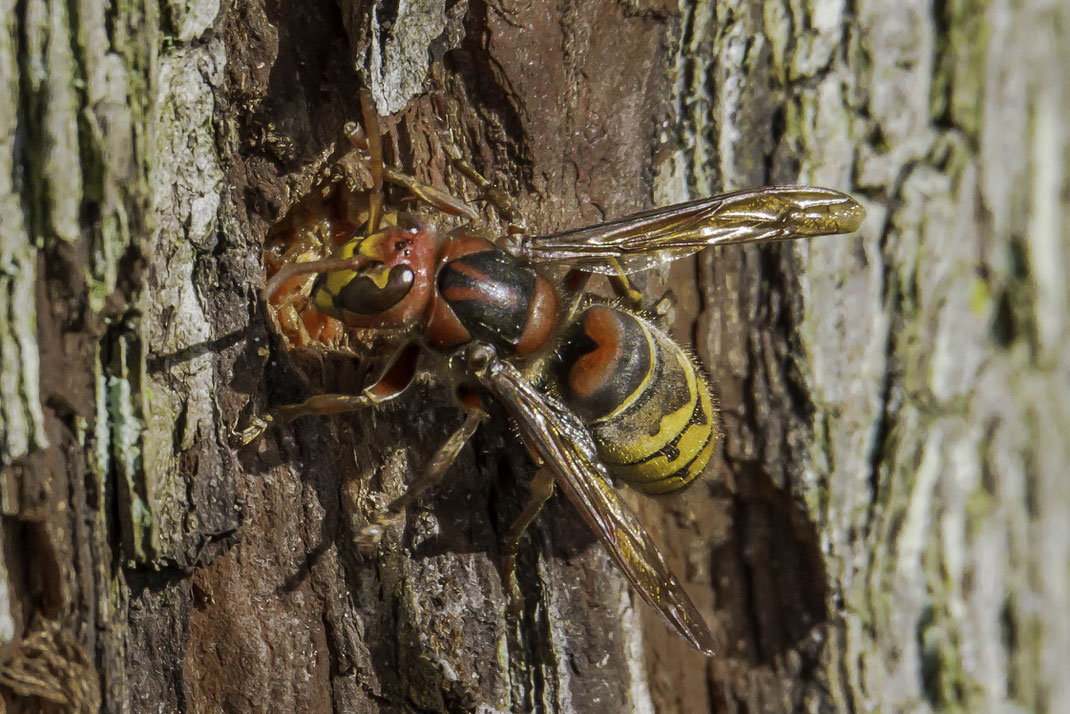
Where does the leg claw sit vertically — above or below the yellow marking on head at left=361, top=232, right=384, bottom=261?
below

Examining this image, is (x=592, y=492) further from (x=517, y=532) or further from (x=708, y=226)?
(x=708, y=226)

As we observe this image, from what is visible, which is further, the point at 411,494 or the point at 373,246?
the point at 373,246

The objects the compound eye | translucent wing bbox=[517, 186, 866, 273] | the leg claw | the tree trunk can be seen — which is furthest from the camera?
translucent wing bbox=[517, 186, 866, 273]

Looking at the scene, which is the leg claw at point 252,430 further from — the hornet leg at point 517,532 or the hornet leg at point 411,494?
the hornet leg at point 517,532

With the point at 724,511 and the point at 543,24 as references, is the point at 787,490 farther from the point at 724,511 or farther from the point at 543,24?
the point at 543,24

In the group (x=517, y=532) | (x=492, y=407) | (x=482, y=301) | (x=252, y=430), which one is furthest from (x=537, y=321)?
(x=252, y=430)

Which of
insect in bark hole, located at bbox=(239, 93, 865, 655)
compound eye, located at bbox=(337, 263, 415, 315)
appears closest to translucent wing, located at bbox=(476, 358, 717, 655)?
insect in bark hole, located at bbox=(239, 93, 865, 655)

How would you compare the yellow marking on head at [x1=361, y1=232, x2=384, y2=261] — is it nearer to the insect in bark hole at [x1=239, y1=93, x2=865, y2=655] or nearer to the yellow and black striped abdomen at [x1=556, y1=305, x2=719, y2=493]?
the insect in bark hole at [x1=239, y1=93, x2=865, y2=655]

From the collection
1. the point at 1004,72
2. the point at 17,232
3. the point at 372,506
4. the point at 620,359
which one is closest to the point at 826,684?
the point at 620,359
